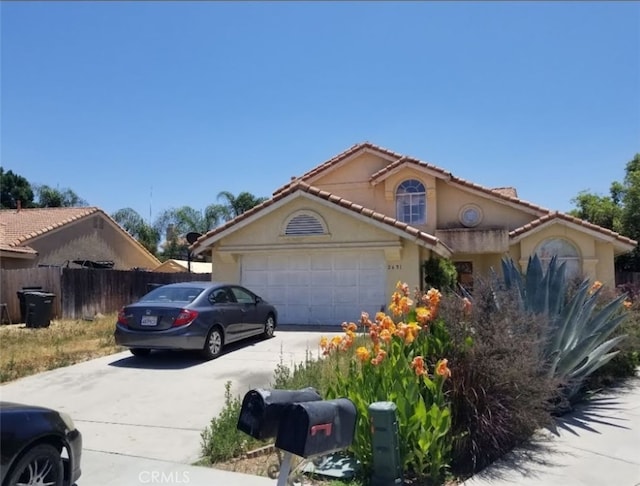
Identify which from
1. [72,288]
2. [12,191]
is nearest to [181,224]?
[12,191]

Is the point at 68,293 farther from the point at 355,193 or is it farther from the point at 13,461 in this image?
the point at 13,461

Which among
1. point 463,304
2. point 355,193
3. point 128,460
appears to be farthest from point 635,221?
point 128,460

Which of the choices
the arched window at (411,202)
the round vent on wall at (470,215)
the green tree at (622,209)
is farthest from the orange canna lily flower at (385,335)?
the green tree at (622,209)

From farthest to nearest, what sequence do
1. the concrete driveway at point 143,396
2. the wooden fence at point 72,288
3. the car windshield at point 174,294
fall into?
the wooden fence at point 72,288 → the car windshield at point 174,294 → the concrete driveway at point 143,396

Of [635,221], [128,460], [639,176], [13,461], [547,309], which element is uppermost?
[639,176]

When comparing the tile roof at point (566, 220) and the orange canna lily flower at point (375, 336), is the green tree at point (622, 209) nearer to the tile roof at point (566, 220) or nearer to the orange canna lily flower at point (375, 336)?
the tile roof at point (566, 220)

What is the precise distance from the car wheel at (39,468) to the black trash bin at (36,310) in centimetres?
1491

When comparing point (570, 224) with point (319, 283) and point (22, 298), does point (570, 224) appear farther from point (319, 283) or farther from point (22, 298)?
point (22, 298)

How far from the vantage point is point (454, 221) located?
2083 centimetres

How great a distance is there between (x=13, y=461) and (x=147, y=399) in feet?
13.6

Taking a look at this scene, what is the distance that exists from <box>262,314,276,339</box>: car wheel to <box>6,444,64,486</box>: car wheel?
29.2 ft

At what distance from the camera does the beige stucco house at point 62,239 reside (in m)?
23.5

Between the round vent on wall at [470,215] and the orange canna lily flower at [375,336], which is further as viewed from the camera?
the round vent on wall at [470,215]

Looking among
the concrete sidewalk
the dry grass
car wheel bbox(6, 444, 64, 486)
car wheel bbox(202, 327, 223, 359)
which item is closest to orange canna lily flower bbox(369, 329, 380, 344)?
the concrete sidewalk
